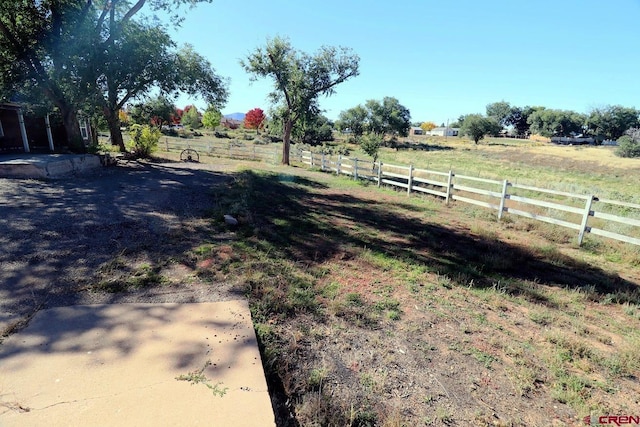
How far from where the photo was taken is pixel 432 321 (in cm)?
402

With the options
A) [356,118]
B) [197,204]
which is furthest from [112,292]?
[356,118]

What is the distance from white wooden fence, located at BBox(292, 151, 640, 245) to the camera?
7.67 m

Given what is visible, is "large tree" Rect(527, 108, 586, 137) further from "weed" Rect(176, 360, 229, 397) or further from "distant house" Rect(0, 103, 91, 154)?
"weed" Rect(176, 360, 229, 397)

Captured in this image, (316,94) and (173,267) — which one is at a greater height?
(316,94)

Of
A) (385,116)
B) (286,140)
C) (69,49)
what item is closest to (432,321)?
(69,49)

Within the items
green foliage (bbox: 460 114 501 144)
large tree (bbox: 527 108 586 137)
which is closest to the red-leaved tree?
green foliage (bbox: 460 114 501 144)

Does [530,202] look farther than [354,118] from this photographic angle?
No

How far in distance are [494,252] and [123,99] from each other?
716 inches

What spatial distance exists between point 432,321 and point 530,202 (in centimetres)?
665

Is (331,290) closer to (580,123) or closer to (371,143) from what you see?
(371,143)

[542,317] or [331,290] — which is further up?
[331,290]

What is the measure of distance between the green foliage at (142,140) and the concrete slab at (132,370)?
17.0 meters

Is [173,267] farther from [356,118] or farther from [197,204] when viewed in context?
[356,118]

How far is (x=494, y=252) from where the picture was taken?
22.2 ft
